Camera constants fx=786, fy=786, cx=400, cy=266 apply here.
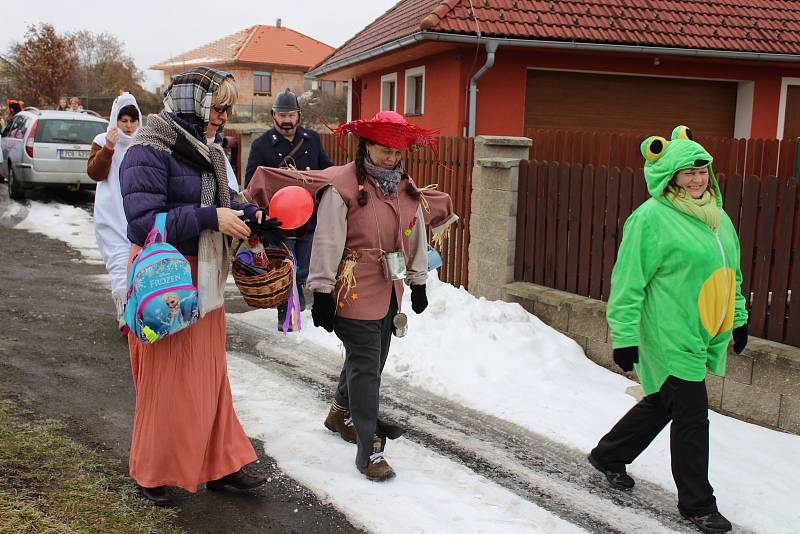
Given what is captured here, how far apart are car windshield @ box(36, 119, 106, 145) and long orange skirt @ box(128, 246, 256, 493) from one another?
13.0m

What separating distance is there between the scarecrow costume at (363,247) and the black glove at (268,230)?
8.2 inches

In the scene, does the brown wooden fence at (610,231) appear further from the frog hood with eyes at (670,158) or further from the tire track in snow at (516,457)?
the tire track in snow at (516,457)

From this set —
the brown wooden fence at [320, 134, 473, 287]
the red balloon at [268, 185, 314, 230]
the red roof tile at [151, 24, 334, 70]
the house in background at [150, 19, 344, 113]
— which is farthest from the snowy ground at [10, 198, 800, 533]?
the red roof tile at [151, 24, 334, 70]

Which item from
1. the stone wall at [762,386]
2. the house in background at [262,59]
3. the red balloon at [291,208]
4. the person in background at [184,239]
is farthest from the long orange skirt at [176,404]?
the house in background at [262,59]

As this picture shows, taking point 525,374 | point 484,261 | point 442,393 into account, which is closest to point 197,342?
point 442,393

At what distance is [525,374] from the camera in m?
6.00

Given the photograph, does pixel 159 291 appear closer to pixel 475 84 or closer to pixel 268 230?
pixel 268 230

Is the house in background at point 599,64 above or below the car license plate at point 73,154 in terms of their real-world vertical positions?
above

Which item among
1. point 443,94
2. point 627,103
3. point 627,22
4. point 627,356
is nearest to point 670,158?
point 627,356

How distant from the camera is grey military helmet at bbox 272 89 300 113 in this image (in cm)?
715

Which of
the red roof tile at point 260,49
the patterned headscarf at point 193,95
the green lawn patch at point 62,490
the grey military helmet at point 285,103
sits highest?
the red roof tile at point 260,49

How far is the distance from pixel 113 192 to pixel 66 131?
418 inches

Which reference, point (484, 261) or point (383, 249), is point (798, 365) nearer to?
point (383, 249)

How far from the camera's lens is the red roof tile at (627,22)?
41.5 ft
